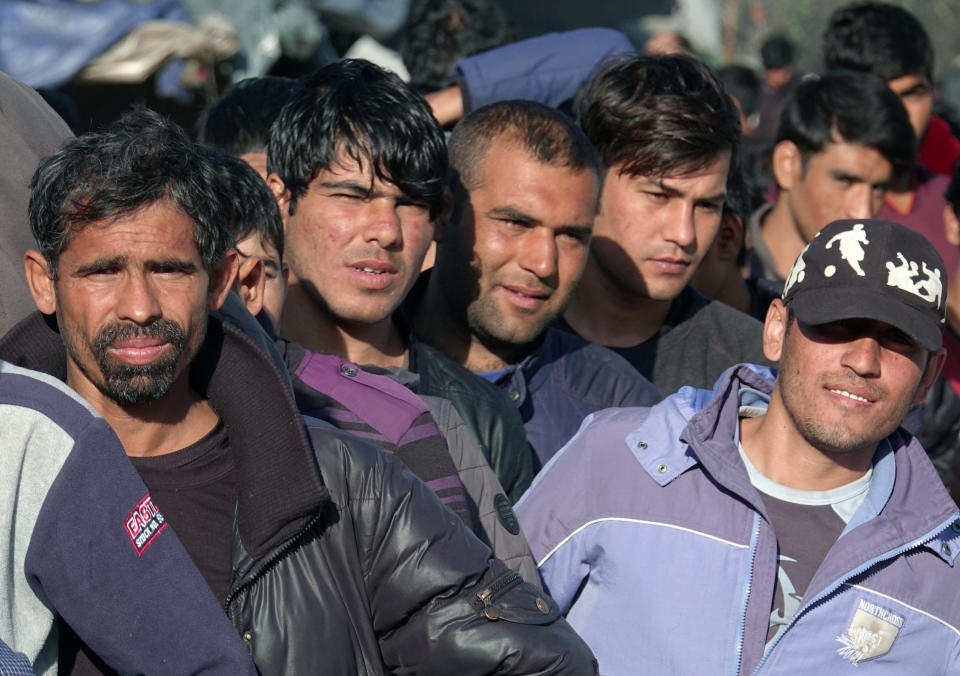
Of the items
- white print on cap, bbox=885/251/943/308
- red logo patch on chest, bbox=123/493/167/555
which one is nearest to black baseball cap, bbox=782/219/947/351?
white print on cap, bbox=885/251/943/308

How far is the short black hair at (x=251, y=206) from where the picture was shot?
3031 mm

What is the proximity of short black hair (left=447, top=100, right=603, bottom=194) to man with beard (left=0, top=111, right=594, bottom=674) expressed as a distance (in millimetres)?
1445

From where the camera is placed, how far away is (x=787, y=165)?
522cm

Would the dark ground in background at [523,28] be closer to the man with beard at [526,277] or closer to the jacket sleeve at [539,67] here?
the jacket sleeve at [539,67]

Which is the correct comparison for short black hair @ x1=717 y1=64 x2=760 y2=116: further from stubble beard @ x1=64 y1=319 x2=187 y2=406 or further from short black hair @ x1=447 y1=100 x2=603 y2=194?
stubble beard @ x1=64 y1=319 x2=187 y2=406

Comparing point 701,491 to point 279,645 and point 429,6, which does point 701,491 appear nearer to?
point 279,645

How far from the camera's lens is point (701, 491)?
9.14 feet

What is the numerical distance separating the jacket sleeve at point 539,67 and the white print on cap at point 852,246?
1.86 metres

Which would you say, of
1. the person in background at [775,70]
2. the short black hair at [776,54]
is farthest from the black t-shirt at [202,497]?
the short black hair at [776,54]

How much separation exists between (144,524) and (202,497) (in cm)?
24

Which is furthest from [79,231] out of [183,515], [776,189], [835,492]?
[776,189]

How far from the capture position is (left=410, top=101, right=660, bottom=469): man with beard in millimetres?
3504

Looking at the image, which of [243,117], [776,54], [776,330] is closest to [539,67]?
[243,117]

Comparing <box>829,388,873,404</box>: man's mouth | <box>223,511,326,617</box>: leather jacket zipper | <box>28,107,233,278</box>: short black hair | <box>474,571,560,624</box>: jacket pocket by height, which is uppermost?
<box>28,107,233,278</box>: short black hair
